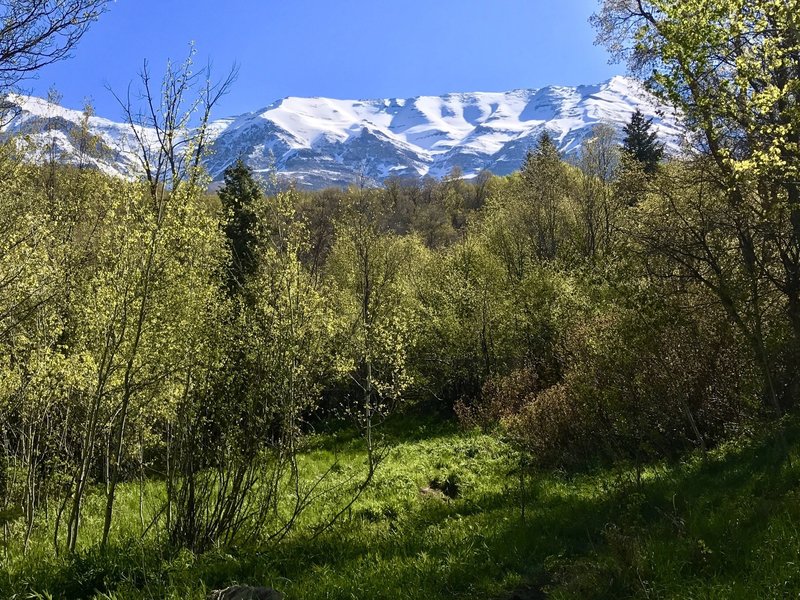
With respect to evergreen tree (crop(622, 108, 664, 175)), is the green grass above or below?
below

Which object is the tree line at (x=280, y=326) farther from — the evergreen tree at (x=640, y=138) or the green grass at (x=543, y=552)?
the evergreen tree at (x=640, y=138)

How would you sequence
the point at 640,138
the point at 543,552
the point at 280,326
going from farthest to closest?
the point at 640,138 < the point at 280,326 < the point at 543,552

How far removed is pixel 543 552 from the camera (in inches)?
260

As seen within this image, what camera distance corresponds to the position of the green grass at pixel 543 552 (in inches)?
197

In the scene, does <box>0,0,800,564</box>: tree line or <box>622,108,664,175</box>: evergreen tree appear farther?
<box>622,108,664,175</box>: evergreen tree

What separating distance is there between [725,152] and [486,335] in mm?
16081

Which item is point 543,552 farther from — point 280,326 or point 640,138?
point 640,138

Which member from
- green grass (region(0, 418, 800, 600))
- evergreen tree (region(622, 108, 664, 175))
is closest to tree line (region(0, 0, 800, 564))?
green grass (region(0, 418, 800, 600))

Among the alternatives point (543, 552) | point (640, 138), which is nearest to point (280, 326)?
point (543, 552)

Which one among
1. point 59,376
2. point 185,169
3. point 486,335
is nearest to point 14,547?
point 59,376

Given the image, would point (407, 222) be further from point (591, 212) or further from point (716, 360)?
point (716, 360)

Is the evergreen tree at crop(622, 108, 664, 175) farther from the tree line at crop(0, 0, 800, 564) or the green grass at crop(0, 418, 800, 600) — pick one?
the green grass at crop(0, 418, 800, 600)

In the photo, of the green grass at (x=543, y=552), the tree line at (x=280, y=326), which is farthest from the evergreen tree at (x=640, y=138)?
the green grass at (x=543, y=552)

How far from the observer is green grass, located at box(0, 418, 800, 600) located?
5.01 m
